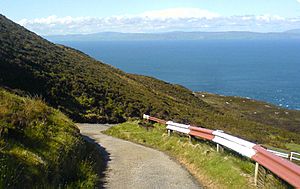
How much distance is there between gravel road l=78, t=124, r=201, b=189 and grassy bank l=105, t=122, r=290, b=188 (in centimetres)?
33

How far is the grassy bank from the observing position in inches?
348

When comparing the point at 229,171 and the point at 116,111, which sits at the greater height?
the point at 229,171

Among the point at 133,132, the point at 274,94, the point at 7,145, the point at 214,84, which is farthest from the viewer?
the point at 214,84

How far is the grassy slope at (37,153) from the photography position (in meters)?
6.96

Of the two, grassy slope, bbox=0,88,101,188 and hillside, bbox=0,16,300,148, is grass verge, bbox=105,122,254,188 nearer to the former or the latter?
grassy slope, bbox=0,88,101,188

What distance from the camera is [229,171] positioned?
9508mm

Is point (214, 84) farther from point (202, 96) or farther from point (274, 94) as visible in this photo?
point (202, 96)

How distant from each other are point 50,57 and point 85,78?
558cm

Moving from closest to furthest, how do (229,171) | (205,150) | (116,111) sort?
(229,171) < (205,150) < (116,111)

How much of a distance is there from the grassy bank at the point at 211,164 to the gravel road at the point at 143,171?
327mm

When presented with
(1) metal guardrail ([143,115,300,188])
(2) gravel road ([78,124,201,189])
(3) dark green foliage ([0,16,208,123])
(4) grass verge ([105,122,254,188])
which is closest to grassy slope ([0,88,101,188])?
(2) gravel road ([78,124,201,189])

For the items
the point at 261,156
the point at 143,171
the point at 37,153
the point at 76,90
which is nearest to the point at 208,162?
the point at 143,171

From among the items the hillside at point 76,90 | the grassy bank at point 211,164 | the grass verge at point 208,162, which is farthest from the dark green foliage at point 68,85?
the grassy bank at point 211,164

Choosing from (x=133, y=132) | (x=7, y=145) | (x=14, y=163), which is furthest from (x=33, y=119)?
(x=133, y=132)
